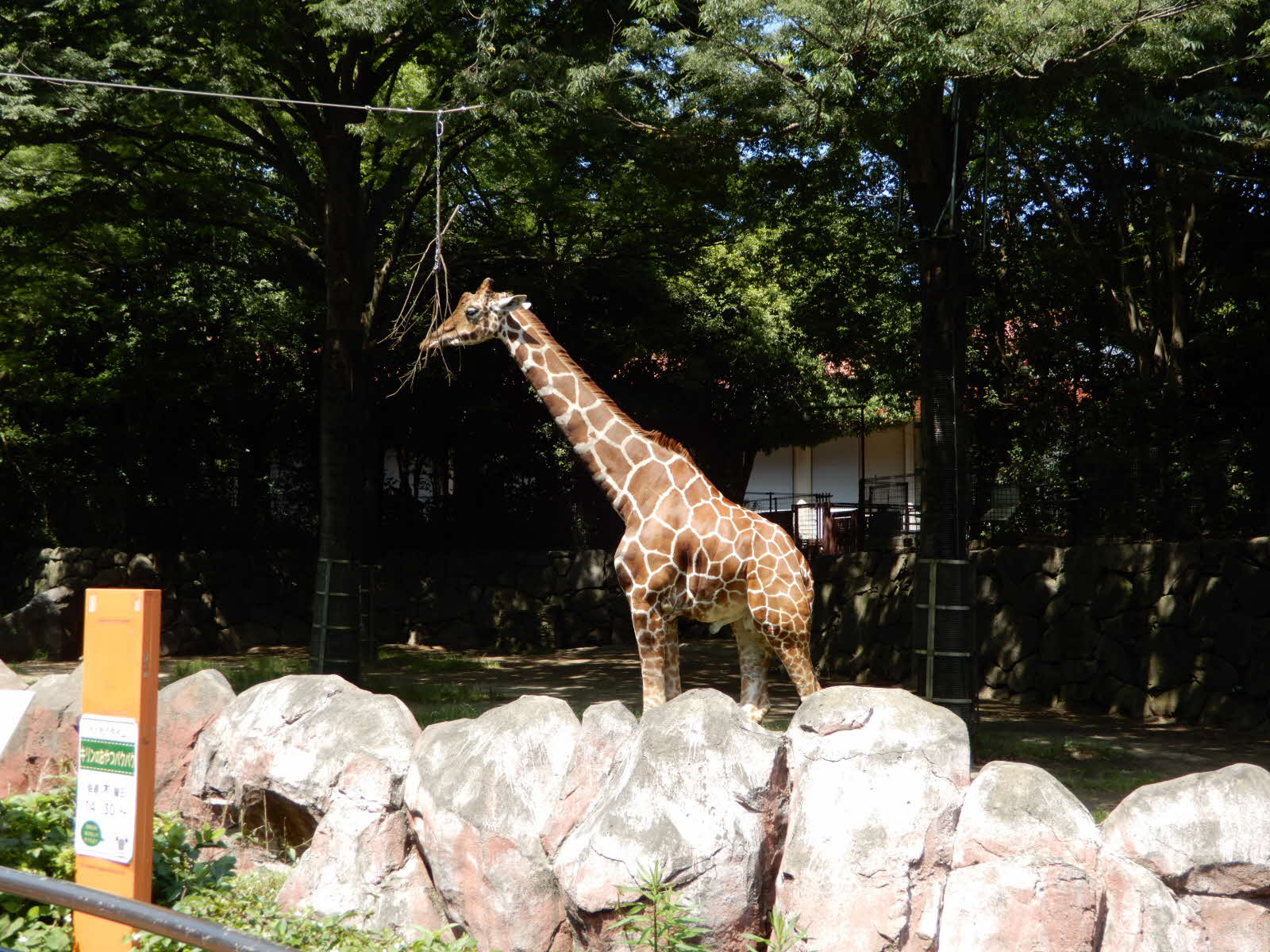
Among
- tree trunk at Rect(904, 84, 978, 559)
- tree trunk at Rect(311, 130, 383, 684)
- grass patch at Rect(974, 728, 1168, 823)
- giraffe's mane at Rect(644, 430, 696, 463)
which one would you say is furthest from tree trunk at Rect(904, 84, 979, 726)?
tree trunk at Rect(311, 130, 383, 684)

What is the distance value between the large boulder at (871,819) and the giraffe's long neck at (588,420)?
135 inches

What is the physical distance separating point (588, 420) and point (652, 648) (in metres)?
1.58

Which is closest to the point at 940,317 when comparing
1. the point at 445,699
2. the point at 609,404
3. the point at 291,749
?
the point at 609,404

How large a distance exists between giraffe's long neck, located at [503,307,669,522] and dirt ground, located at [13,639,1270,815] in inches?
103

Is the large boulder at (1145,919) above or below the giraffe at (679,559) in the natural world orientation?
below

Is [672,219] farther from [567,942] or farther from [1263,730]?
[567,942]

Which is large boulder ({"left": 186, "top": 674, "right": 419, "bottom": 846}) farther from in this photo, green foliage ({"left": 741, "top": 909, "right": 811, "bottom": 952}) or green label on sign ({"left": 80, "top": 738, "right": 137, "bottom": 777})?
green foliage ({"left": 741, "top": 909, "right": 811, "bottom": 952})

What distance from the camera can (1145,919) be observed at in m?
3.82

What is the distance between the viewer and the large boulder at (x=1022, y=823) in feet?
12.8

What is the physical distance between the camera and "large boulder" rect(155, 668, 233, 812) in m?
5.98

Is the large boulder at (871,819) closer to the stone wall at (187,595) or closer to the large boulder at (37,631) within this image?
the stone wall at (187,595)

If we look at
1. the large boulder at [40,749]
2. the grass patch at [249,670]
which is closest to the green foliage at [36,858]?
the large boulder at [40,749]

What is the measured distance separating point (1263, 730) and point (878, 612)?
4803 mm

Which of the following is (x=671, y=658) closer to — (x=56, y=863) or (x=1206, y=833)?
(x=56, y=863)
